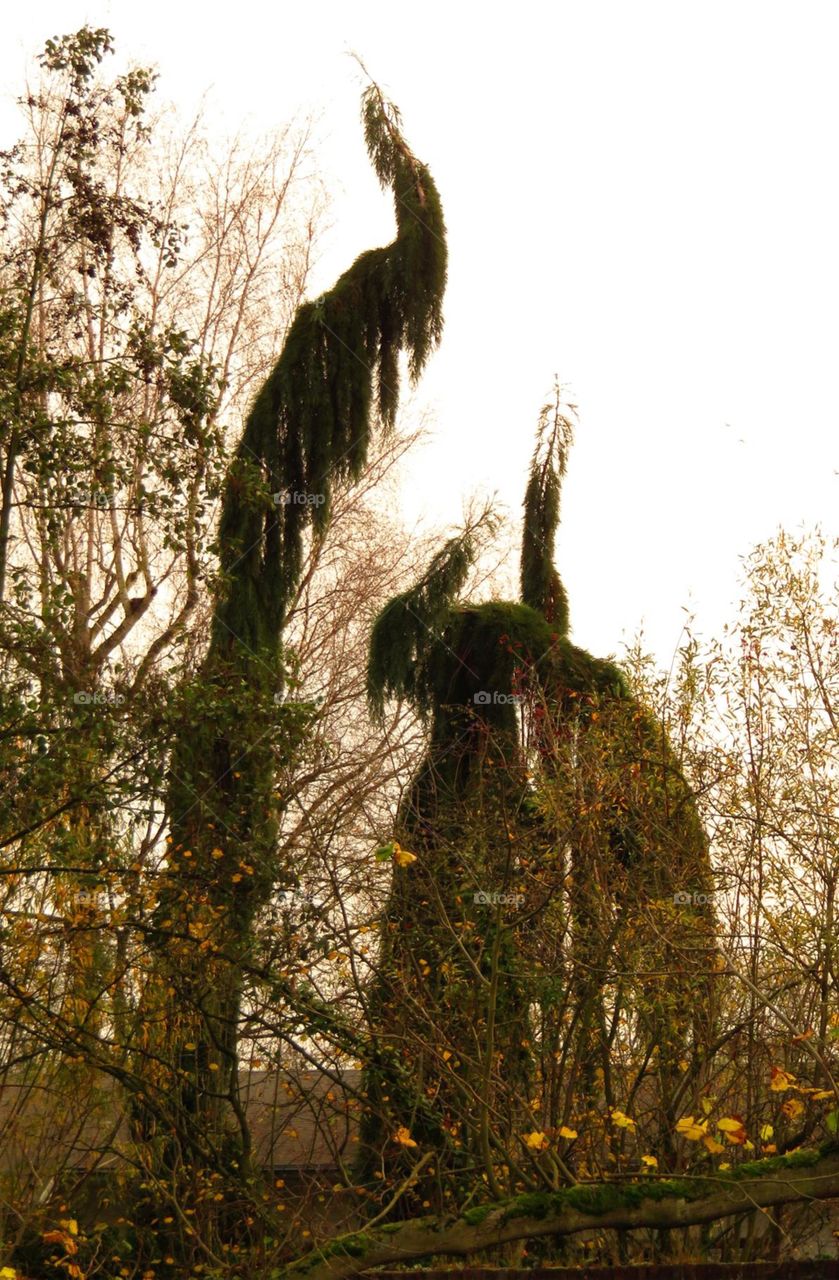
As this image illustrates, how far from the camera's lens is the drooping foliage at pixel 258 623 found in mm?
8250

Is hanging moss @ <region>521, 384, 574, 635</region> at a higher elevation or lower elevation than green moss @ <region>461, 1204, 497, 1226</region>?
higher

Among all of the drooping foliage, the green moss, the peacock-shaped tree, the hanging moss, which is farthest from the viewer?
the hanging moss

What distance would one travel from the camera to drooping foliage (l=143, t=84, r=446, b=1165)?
27.1 ft

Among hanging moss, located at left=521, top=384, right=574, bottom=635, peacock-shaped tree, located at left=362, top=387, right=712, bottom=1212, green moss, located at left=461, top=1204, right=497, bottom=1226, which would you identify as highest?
hanging moss, located at left=521, top=384, right=574, bottom=635

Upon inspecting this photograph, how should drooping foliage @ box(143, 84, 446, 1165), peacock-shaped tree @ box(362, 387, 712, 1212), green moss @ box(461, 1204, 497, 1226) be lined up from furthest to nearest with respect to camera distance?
drooping foliage @ box(143, 84, 446, 1165)
peacock-shaped tree @ box(362, 387, 712, 1212)
green moss @ box(461, 1204, 497, 1226)

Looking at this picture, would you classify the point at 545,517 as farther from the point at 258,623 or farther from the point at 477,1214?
the point at 477,1214

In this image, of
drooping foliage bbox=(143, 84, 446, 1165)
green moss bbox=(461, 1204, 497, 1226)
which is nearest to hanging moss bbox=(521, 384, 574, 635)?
drooping foliage bbox=(143, 84, 446, 1165)

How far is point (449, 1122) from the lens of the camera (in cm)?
877

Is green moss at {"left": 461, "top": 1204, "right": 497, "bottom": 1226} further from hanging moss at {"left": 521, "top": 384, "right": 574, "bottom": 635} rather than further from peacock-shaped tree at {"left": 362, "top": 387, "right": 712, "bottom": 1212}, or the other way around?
hanging moss at {"left": 521, "top": 384, "right": 574, "bottom": 635}

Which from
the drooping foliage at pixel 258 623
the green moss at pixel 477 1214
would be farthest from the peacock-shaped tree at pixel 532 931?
the green moss at pixel 477 1214

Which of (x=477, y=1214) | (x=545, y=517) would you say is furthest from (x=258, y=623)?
(x=477, y=1214)

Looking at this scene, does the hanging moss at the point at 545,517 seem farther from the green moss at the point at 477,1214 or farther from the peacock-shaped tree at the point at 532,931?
the green moss at the point at 477,1214

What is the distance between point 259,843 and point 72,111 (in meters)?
4.52

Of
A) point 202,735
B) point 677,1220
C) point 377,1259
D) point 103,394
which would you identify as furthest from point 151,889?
point 677,1220
